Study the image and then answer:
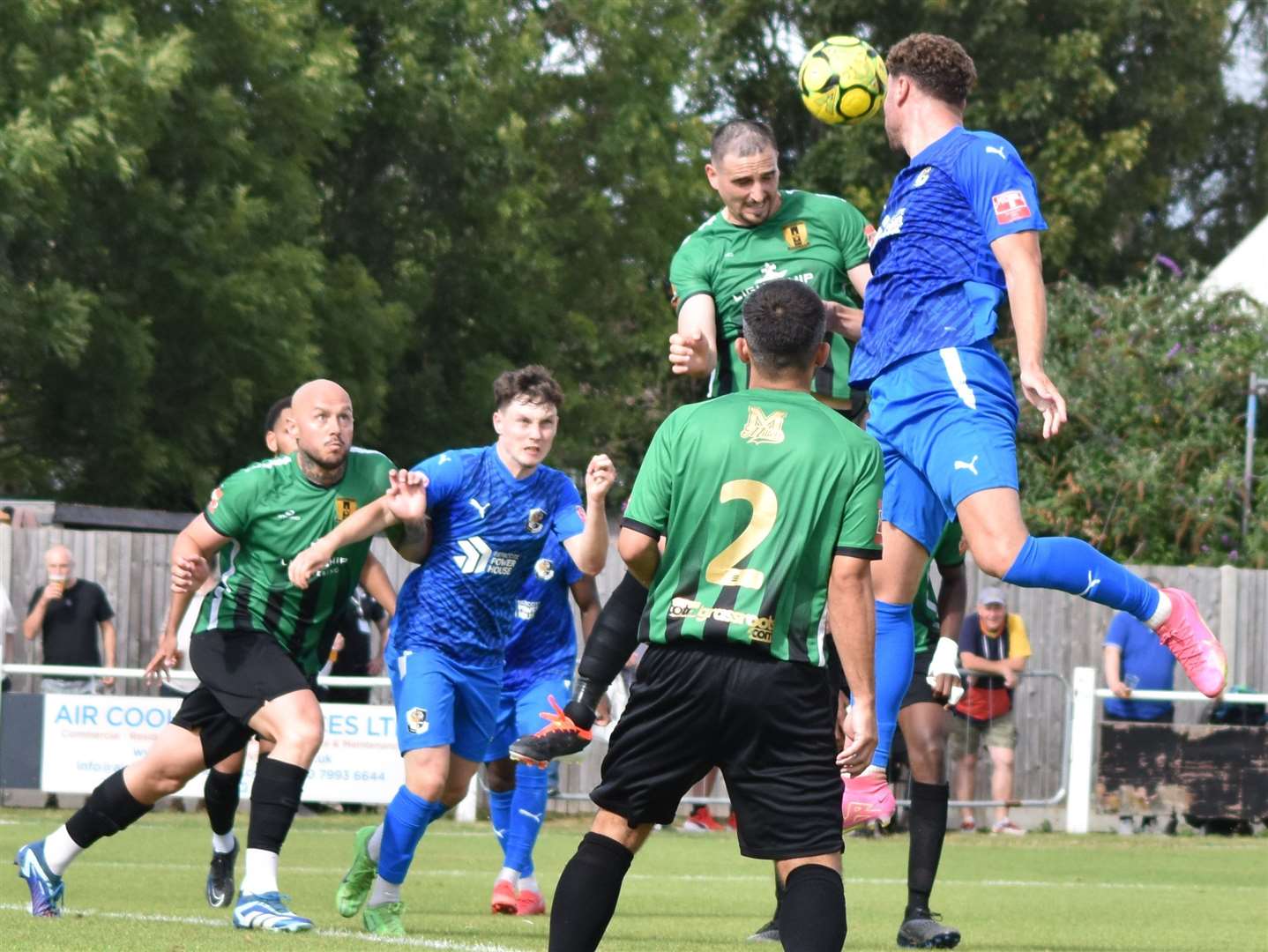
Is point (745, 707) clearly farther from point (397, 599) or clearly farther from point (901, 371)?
point (397, 599)

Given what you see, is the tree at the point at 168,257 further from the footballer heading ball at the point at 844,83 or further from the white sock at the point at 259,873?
the footballer heading ball at the point at 844,83

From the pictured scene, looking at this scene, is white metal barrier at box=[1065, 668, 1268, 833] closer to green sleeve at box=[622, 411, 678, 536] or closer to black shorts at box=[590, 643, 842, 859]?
black shorts at box=[590, 643, 842, 859]

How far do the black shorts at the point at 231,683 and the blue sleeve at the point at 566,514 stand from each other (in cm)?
138

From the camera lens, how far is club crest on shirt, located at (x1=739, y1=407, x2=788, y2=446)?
5633 millimetres

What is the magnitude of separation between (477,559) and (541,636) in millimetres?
1352

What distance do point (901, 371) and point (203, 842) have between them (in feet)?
27.8

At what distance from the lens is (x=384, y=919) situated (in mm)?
8688

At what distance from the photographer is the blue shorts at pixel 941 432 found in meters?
6.81

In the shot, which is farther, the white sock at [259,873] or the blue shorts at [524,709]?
the blue shorts at [524,709]

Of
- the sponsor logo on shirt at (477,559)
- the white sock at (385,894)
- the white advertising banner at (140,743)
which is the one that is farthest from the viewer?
the white advertising banner at (140,743)

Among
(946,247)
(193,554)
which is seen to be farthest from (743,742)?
(193,554)

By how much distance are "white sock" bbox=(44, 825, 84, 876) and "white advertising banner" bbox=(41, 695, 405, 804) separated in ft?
22.2

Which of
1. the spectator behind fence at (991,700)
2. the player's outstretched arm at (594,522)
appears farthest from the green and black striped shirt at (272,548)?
the spectator behind fence at (991,700)

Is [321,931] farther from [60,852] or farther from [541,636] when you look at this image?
[541,636]
